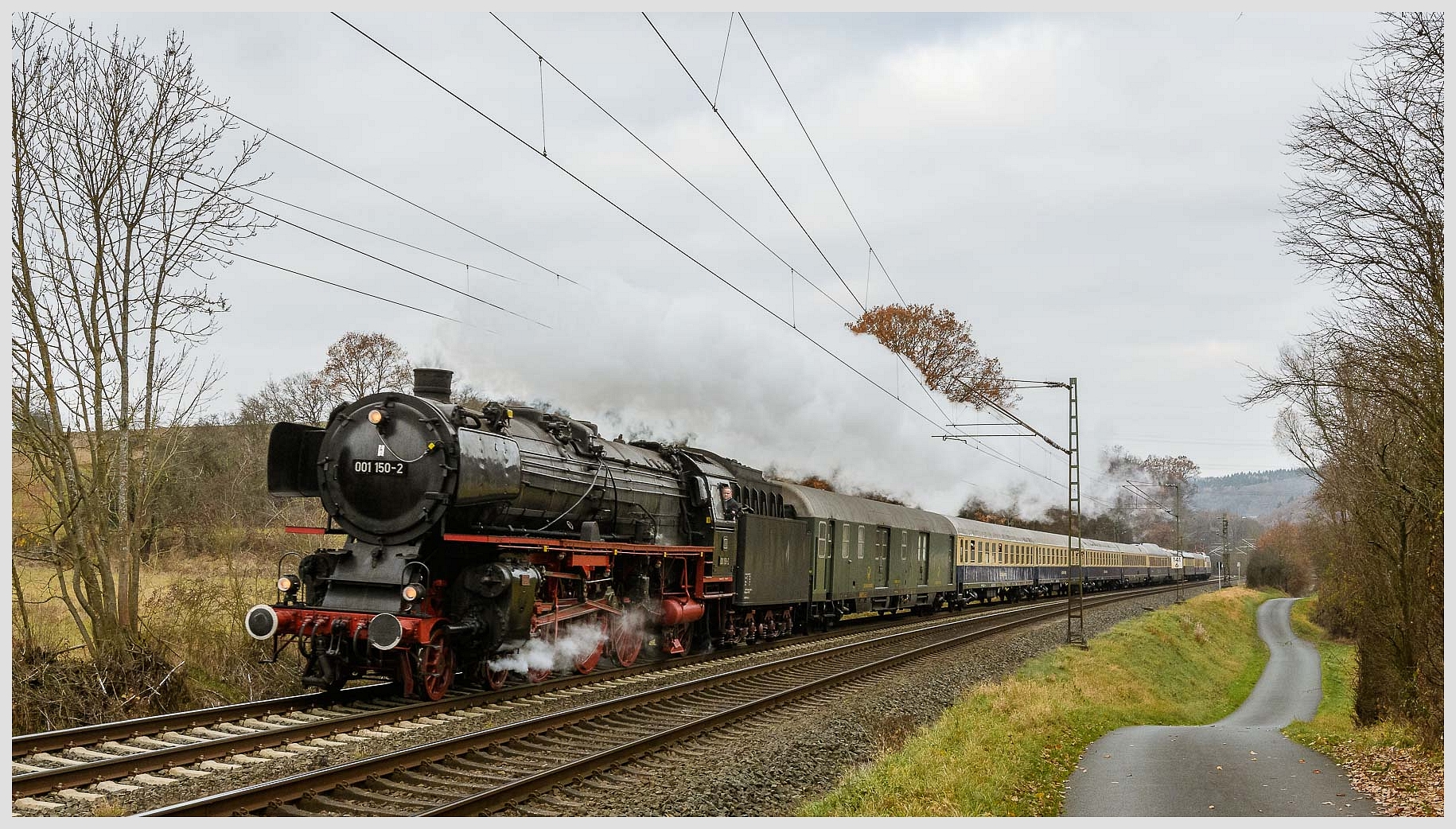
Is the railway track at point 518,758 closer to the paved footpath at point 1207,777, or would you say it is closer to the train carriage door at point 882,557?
the paved footpath at point 1207,777

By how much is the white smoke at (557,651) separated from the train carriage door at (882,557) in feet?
41.6

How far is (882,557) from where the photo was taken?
87.6 feet

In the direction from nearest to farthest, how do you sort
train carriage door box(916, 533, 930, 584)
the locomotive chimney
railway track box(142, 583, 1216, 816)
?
railway track box(142, 583, 1216, 816) < the locomotive chimney < train carriage door box(916, 533, 930, 584)

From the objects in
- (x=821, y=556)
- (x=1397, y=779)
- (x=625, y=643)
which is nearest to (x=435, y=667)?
(x=625, y=643)

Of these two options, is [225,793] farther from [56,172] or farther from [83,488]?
[56,172]

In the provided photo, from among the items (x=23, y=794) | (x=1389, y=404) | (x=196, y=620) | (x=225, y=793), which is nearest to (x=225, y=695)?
(x=196, y=620)

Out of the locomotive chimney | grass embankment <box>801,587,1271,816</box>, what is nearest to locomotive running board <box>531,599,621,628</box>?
the locomotive chimney

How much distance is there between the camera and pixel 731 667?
53.8 feet

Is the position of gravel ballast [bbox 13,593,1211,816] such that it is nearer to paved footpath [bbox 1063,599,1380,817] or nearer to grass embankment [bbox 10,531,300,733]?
paved footpath [bbox 1063,599,1380,817]

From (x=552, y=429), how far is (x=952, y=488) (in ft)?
76.0

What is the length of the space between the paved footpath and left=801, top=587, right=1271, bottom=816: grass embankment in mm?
294

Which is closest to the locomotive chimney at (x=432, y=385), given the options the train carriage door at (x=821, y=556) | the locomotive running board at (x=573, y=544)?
the locomotive running board at (x=573, y=544)

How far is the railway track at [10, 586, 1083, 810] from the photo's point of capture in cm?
756

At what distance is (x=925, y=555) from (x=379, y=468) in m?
21.4
